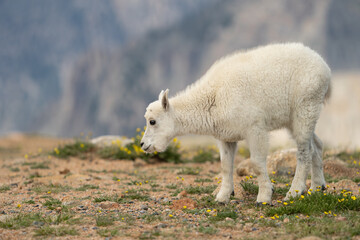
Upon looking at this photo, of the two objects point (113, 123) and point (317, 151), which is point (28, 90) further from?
point (317, 151)

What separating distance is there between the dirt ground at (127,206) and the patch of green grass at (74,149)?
2157mm

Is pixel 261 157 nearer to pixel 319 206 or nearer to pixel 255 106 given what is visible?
pixel 255 106

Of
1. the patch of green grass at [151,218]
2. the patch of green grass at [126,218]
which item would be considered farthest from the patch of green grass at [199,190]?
the patch of green grass at [126,218]

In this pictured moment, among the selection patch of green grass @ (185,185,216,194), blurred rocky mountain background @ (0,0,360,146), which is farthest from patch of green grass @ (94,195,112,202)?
blurred rocky mountain background @ (0,0,360,146)

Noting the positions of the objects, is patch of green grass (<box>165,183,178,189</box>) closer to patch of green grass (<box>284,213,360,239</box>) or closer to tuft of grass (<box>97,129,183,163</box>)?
patch of green grass (<box>284,213,360,239</box>)

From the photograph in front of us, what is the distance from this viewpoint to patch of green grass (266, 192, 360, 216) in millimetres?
6047

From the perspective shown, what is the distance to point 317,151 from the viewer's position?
777cm

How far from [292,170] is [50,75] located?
173756 mm

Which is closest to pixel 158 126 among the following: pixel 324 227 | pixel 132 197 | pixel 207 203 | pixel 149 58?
pixel 132 197

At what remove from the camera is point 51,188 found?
28.5 ft

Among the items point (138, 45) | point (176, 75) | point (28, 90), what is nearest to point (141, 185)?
point (176, 75)

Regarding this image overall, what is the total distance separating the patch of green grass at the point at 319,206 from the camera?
238 inches

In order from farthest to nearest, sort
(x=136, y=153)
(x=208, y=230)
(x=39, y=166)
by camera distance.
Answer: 1. (x=136, y=153)
2. (x=39, y=166)
3. (x=208, y=230)

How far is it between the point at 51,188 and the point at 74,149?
17.3 feet
